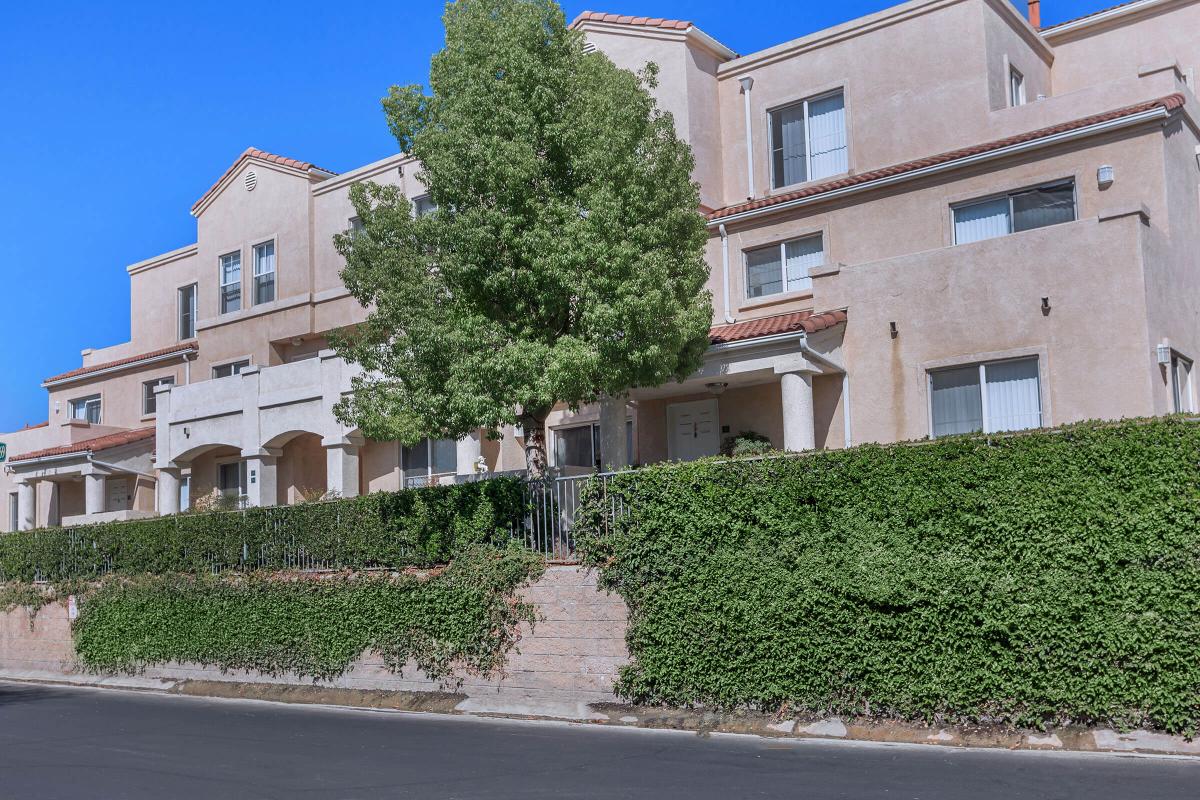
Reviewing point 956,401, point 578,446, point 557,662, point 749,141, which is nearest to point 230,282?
point 578,446

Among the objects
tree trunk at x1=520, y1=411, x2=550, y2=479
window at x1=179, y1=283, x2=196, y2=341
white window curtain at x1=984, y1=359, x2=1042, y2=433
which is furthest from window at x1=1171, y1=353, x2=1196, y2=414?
window at x1=179, y1=283, x2=196, y2=341

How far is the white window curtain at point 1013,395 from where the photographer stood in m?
17.7

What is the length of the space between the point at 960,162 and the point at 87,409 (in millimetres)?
29557

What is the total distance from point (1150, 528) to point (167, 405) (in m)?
25.3

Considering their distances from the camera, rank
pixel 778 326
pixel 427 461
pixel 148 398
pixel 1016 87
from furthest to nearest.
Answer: pixel 148 398 → pixel 427 461 → pixel 1016 87 → pixel 778 326

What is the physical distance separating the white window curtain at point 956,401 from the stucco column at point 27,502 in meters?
28.8

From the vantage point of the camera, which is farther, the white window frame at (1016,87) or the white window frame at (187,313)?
the white window frame at (187,313)

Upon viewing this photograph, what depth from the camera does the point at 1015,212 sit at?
65.3 ft

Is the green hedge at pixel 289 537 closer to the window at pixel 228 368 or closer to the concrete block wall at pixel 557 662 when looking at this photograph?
the concrete block wall at pixel 557 662

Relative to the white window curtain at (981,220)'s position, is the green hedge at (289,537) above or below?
below

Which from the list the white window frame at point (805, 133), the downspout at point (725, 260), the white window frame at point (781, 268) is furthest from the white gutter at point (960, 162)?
the white window frame at point (805, 133)

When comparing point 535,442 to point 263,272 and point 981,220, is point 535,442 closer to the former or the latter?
point 981,220

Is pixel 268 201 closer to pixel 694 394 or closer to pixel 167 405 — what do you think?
pixel 167 405

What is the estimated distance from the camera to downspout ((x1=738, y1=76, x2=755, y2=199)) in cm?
2403
